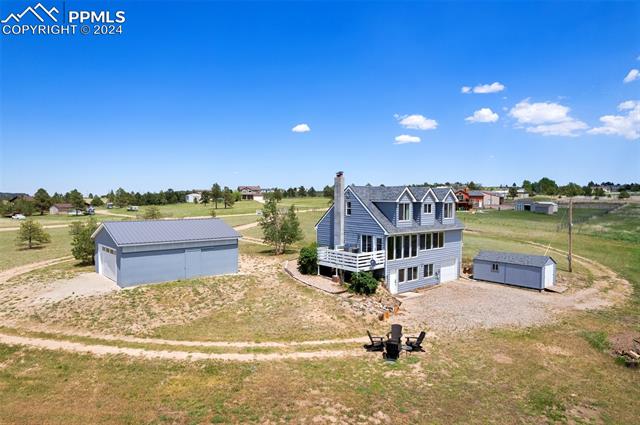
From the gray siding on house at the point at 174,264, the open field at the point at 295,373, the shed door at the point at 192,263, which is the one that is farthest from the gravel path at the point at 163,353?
the shed door at the point at 192,263

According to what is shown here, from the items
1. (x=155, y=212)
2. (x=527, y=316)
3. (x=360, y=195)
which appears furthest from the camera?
(x=155, y=212)

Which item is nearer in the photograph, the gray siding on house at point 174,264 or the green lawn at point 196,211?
the gray siding on house at point 174,264

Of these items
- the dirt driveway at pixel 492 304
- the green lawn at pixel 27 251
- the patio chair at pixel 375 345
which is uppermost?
the green lawn at pixel 27 251

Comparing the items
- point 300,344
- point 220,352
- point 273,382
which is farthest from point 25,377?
point 300,344

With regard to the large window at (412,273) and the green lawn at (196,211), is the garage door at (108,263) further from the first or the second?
the green lawn at (196,211)

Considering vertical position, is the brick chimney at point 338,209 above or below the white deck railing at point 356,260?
above

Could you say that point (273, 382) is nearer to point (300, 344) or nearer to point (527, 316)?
point (300, 344)

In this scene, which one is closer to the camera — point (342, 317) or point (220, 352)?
point (220, 352)

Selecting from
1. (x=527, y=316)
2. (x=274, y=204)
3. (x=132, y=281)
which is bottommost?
(x=527, y=316)
